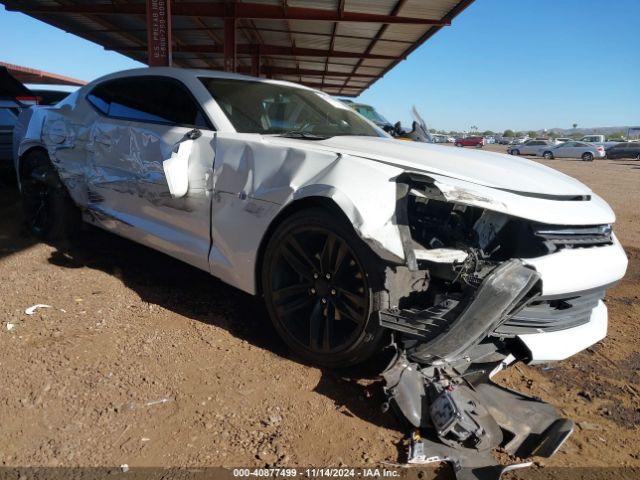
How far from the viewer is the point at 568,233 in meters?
2.57

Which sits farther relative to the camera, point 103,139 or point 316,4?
point 316,4

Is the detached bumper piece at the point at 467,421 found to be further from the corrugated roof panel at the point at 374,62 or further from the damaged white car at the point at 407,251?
the corrugated roof panel at the point at 374,62

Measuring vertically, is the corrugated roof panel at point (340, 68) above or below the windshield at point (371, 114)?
above

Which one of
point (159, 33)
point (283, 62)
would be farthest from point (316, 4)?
point (283, 62)

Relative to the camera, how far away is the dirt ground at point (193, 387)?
222 cm

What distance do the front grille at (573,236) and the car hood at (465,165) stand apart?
21cm

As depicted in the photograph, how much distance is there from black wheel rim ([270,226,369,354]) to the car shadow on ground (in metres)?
0.23

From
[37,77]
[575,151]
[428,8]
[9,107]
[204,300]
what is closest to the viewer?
[204,300]

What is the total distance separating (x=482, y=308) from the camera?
222 centimetres

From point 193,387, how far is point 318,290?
845mm

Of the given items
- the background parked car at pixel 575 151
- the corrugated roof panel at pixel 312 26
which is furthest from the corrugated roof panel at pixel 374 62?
the background parked car at pixel 575 151

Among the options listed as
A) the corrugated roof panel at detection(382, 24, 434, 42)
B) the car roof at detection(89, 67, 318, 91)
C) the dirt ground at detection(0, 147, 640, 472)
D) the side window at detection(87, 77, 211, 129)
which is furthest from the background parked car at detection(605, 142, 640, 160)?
the side window at detection(87, 77, 211, 129)

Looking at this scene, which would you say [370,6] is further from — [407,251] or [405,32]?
[407,251]

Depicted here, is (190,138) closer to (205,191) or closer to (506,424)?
(205,191)
